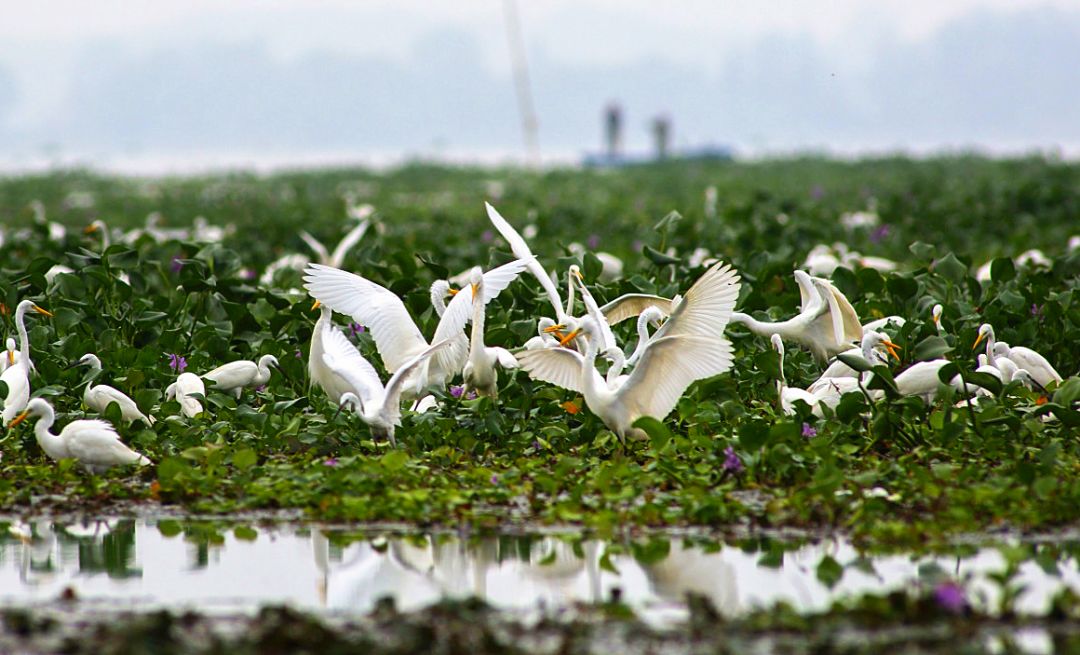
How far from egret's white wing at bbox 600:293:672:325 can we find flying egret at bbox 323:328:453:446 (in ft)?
2.93

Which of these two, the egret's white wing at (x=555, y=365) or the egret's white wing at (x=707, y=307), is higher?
the egret's white wing at (x=707, y=307)

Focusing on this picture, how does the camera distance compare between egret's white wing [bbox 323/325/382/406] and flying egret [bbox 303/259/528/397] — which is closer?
egret's white wing [bbox 323/325/382/406]

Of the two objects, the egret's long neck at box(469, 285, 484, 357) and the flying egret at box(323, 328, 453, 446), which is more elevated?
the egret's long neck at box(469, 285, 484, 357)

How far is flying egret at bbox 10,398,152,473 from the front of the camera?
18.4ft

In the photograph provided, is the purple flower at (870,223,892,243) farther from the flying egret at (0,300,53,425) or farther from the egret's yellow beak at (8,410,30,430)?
the egret's yellow beak at (8,410,30,430)

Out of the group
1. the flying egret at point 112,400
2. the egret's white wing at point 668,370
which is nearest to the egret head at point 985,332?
the egret's white wing at point 668,370

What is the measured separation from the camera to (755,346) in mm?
7734

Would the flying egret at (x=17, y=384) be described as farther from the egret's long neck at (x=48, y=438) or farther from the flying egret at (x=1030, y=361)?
the flying egret at (x=1030, y=361)

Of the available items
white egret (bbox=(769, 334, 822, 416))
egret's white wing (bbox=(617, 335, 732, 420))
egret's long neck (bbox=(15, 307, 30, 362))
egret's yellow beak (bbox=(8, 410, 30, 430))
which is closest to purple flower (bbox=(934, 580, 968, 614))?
egret's white wing (bbox=(617, 335, 732, 420))

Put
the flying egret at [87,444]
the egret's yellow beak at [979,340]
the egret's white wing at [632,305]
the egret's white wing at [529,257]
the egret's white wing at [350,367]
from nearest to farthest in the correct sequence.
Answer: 1. the flying egret at [87,444]
2. the egret's white wing at [350,367]
3. the egret's white wing at [529,257]
4. the egret's yellow beak at [979,340]
5. the egret's white wing at [632,305]

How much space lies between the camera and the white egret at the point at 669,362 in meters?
5.87

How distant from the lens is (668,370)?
5.97 metres

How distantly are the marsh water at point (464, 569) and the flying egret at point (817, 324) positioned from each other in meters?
2.35

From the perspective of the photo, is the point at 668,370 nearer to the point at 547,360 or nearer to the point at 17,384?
the point at 547,360
